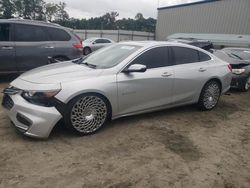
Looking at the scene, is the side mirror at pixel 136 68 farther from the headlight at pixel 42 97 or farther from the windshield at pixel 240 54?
the windshield at pixel 240 54

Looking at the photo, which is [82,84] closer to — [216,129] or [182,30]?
[216,129]

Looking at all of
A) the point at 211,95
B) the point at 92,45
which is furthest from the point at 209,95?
the point at 92,45

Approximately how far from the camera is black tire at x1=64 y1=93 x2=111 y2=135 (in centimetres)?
429

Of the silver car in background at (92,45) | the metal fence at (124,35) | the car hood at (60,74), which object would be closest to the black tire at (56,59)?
the car hood at (60,74)

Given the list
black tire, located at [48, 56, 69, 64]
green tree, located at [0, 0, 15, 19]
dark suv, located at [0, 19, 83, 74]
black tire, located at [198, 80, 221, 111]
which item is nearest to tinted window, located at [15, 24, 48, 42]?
dark suv, located at [0, 19, 83, 74]

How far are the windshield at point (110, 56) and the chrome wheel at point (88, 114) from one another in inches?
28.3

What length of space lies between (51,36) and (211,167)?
6286 mm

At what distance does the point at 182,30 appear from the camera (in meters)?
33.9

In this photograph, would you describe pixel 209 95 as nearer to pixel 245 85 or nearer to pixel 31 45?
pixel 245 85

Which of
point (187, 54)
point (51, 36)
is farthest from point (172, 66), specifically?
point (51, 36)

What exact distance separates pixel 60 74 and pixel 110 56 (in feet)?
3.65

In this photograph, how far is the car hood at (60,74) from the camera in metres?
4.39

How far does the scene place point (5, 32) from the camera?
780 centimetres

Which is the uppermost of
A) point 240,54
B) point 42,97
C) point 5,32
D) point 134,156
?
point 5,32
